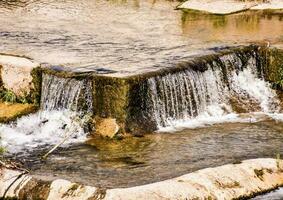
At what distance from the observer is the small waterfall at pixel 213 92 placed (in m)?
10.9

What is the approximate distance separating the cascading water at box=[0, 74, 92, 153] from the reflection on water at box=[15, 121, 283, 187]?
1.53ft

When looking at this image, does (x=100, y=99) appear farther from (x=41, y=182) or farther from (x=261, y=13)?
(x=261, y=13)

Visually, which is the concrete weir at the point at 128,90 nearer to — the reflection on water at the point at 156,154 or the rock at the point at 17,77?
the rock at the point at 17,77

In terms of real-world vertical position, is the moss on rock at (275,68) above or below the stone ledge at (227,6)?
below

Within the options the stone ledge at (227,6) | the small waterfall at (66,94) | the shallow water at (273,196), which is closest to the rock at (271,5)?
the stone ledge at (227,6)

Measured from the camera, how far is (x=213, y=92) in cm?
1169

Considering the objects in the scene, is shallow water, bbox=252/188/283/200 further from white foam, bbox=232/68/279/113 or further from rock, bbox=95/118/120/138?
white foam, bbox=232/68/279/113

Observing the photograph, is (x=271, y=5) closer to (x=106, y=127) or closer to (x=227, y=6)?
(x=227, y=6)

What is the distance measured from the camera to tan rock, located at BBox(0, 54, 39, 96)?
1127 cm

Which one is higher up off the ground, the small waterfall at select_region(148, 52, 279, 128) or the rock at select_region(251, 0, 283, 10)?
the rock at select_region(251, 0, 283, 10)

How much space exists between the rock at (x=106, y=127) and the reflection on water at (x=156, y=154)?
17cm

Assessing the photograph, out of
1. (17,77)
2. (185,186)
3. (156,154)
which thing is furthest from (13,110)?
(185,186)

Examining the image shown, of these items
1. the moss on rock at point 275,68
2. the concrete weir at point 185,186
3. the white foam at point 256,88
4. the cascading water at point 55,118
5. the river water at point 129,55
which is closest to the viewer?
the concrete weir at point 185,186

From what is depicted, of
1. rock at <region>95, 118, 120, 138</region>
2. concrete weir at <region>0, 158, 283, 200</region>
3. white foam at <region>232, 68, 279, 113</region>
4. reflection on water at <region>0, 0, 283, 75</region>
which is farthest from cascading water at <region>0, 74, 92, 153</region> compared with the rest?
white foam at <region>232, 68, 279, 113</region>
